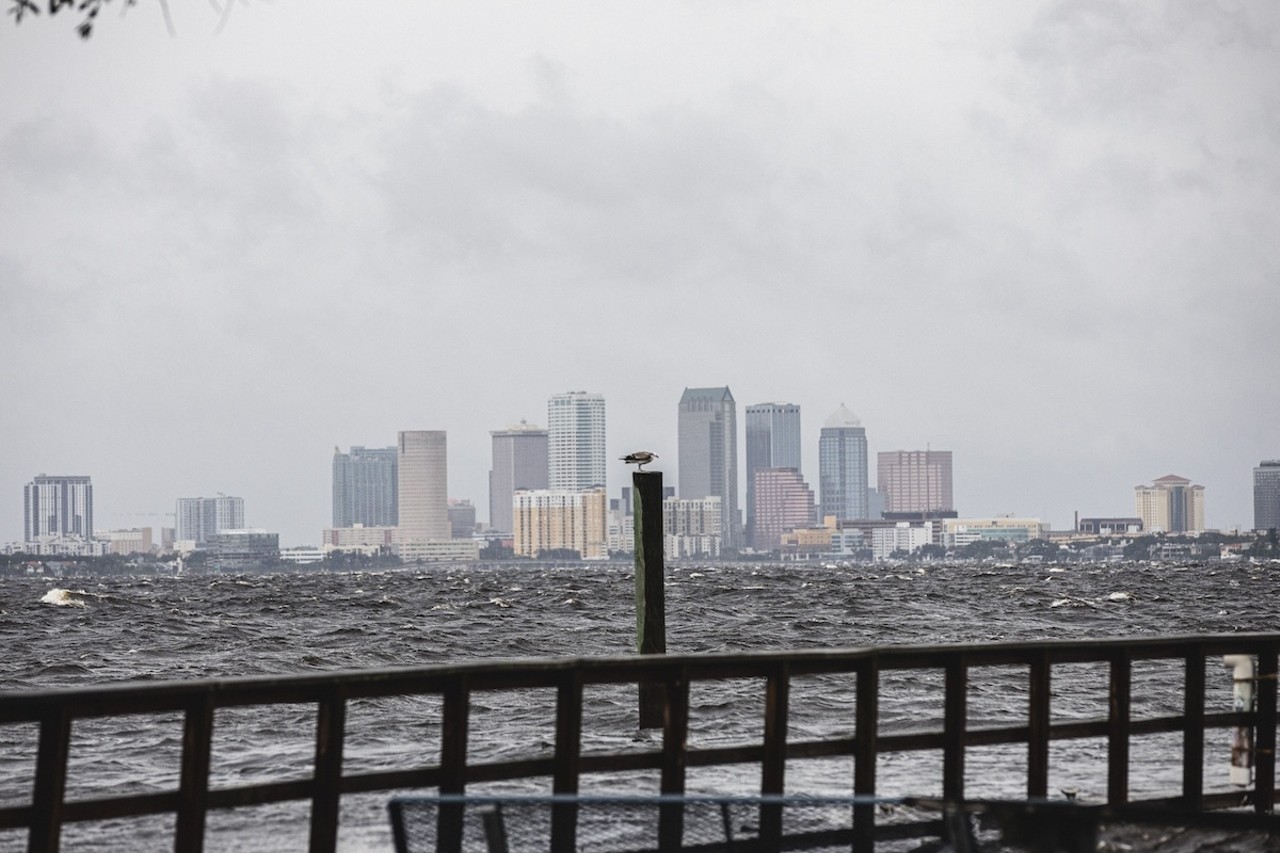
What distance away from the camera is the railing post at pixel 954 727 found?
9414 mm

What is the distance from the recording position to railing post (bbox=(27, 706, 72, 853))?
7.30 m

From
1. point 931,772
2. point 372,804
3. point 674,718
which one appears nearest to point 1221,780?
point 931,772

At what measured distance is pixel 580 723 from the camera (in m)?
8.42

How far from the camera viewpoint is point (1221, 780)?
15.6 metres

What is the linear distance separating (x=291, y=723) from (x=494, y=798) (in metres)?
19.3

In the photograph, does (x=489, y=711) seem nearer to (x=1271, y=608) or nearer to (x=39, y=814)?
(x=39, y=814)

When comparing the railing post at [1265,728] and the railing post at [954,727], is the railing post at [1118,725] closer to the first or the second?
the railing post at [954,727]

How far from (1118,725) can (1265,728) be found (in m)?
1.45

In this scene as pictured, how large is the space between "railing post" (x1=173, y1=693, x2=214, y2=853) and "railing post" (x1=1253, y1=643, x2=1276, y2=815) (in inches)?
267

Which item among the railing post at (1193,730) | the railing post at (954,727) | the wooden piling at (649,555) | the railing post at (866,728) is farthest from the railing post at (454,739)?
the wooden piling at (649,555)

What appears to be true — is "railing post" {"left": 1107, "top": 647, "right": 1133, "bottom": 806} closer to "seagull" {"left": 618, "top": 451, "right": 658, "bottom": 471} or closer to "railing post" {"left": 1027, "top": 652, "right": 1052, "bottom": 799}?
"railing post" {"left": 1027, "top": 652, "right": 1052, "bottom": 799}

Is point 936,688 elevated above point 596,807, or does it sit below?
below

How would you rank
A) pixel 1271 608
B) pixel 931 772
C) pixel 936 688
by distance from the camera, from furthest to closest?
pixel 1271 608 → pixel 936 688 → pixel 931 772

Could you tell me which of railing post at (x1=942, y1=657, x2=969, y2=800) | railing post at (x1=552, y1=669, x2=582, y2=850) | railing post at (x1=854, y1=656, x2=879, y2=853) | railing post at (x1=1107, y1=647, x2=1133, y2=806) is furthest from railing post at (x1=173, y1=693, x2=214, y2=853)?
railing post at (x1=1107, y1=647, x2=1133, y2=806)
